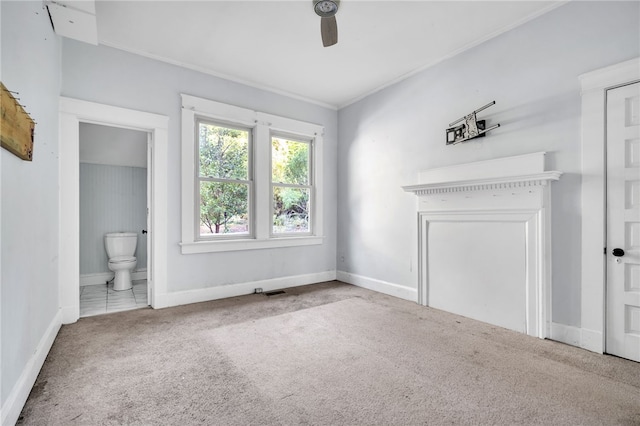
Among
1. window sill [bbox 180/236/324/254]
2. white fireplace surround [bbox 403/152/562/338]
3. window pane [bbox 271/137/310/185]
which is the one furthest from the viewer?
window pane [bbox 271/137/310/185]

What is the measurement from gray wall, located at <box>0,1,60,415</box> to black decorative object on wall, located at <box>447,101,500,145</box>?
11.1 ft

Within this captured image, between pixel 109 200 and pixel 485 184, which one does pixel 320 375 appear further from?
pixel 109 200

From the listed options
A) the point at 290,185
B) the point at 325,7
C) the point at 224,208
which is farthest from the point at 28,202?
the point at 290,185

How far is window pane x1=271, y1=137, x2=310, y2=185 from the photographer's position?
439 cm

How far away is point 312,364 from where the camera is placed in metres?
2.15

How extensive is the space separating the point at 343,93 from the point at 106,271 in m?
4.32

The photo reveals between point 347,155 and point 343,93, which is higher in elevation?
point 343,93

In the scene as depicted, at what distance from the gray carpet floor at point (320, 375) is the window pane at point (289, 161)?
2091mm

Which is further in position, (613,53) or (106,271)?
(106,271)

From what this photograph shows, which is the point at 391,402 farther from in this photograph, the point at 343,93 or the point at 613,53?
the point at 343,93

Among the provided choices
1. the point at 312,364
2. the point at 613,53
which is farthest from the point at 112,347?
the point at 613,53

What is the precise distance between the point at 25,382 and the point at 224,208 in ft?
8.18

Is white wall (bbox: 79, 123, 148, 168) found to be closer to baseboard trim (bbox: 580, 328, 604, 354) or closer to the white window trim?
the white window trim

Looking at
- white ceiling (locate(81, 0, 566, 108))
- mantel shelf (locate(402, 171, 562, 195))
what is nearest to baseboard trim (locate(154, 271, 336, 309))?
mantel shelf (locate(402, 171, 562, 195))
